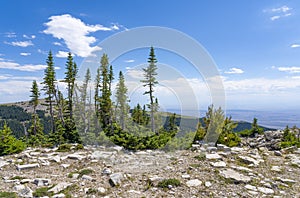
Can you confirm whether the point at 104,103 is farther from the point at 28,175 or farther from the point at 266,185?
the point at 266,185

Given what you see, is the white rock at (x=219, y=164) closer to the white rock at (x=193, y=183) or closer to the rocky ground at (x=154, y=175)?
the rocky ground at (x=154, y=175)

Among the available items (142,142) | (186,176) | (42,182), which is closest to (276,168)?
(186,176)

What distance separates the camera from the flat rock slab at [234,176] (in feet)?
29.6

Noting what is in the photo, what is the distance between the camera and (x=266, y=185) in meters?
8.75

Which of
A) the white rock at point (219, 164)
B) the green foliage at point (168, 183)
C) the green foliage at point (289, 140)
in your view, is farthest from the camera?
the green foliage at point (289, 140)

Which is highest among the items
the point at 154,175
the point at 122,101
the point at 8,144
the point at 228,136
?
the point at 122,101

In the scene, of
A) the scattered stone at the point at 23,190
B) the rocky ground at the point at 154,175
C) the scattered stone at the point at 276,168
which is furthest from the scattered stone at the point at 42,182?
the scattered stone at the point at 276,168

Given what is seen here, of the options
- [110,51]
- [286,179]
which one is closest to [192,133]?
[286,179]

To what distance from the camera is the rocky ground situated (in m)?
8.21

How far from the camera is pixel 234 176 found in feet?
30.8

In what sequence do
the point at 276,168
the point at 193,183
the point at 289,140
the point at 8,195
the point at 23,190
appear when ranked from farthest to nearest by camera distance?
the point at 289,140
the point at 276,168
the point at 193,183
the point at 23,190
the point at 8,195

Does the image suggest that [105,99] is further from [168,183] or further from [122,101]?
[168,183]

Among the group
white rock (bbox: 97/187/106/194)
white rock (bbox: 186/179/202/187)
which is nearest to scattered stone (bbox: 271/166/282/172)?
white rock (bbox: 186/179/202/187)

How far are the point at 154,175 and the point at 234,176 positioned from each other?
3.66 metres
